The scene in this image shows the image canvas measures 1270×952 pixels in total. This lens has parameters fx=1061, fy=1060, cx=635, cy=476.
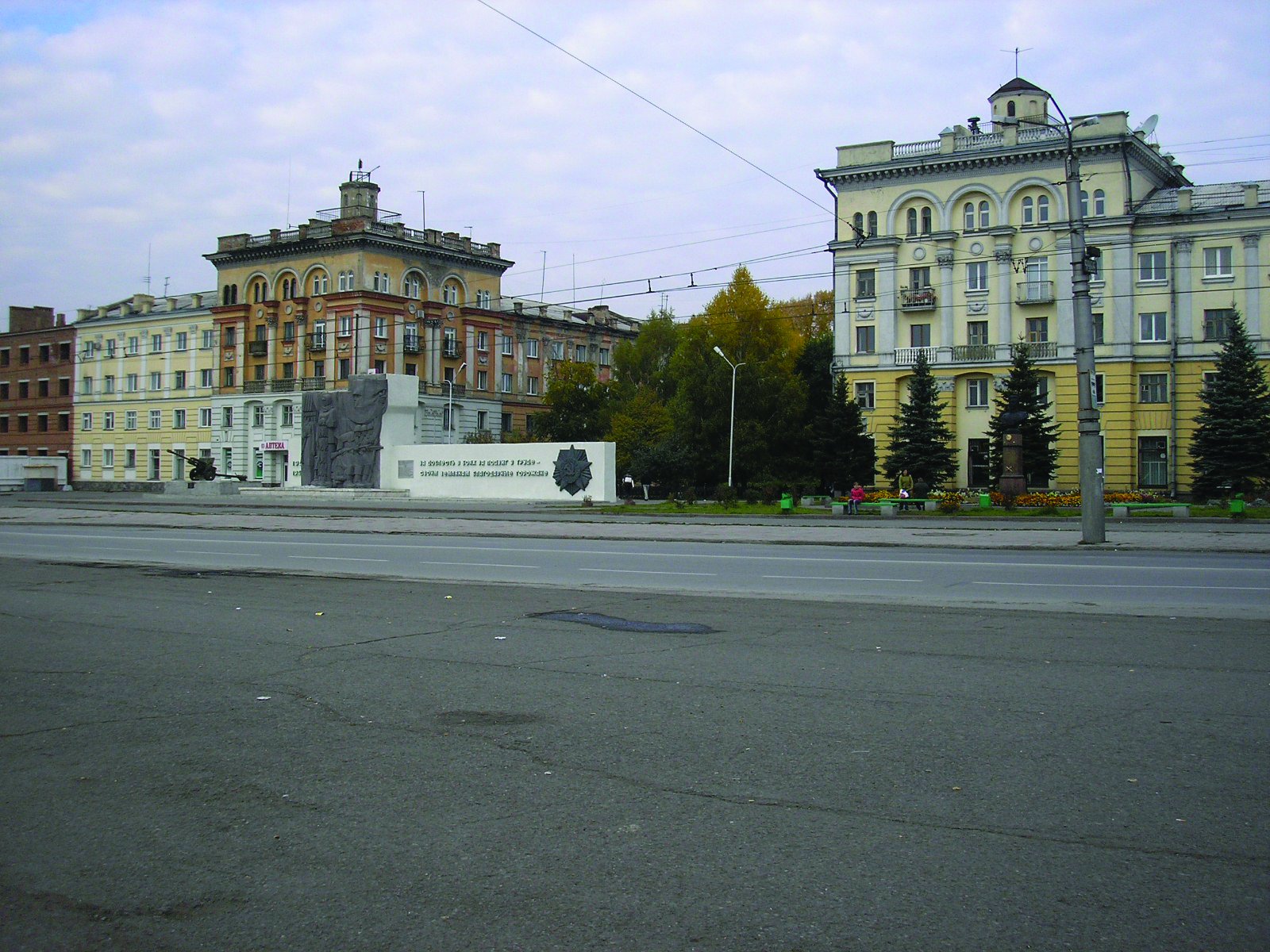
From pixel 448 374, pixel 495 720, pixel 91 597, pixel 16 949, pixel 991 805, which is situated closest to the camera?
pixel 16 949

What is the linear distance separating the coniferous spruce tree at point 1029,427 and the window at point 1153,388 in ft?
19.6

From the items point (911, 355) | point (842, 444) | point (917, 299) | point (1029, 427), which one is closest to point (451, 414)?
point (842, 444)

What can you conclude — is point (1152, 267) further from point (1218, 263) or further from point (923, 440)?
point (923, 440)

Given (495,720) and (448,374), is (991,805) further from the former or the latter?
(448,374)

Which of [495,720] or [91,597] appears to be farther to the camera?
[91,597]

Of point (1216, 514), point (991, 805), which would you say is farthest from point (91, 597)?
point (1216, 514)

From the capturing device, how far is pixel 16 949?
3.69 m

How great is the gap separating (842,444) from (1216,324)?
19.3 meters

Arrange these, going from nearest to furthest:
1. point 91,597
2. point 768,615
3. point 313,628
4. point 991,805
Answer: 1. point 991,805
2. point 313,628
3. point 768,615
4. point 91,597

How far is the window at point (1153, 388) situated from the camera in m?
53.9

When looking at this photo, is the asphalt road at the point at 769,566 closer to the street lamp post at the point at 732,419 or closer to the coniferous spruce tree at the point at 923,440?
the street lamp post at the point at 732,419

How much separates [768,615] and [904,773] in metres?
5.85

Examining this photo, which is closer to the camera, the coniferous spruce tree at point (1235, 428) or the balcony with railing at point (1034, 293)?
the coniferous spruce tree at point (1235, 428)

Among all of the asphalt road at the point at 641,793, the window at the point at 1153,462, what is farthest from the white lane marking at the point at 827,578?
the window at the point at 1153,462
